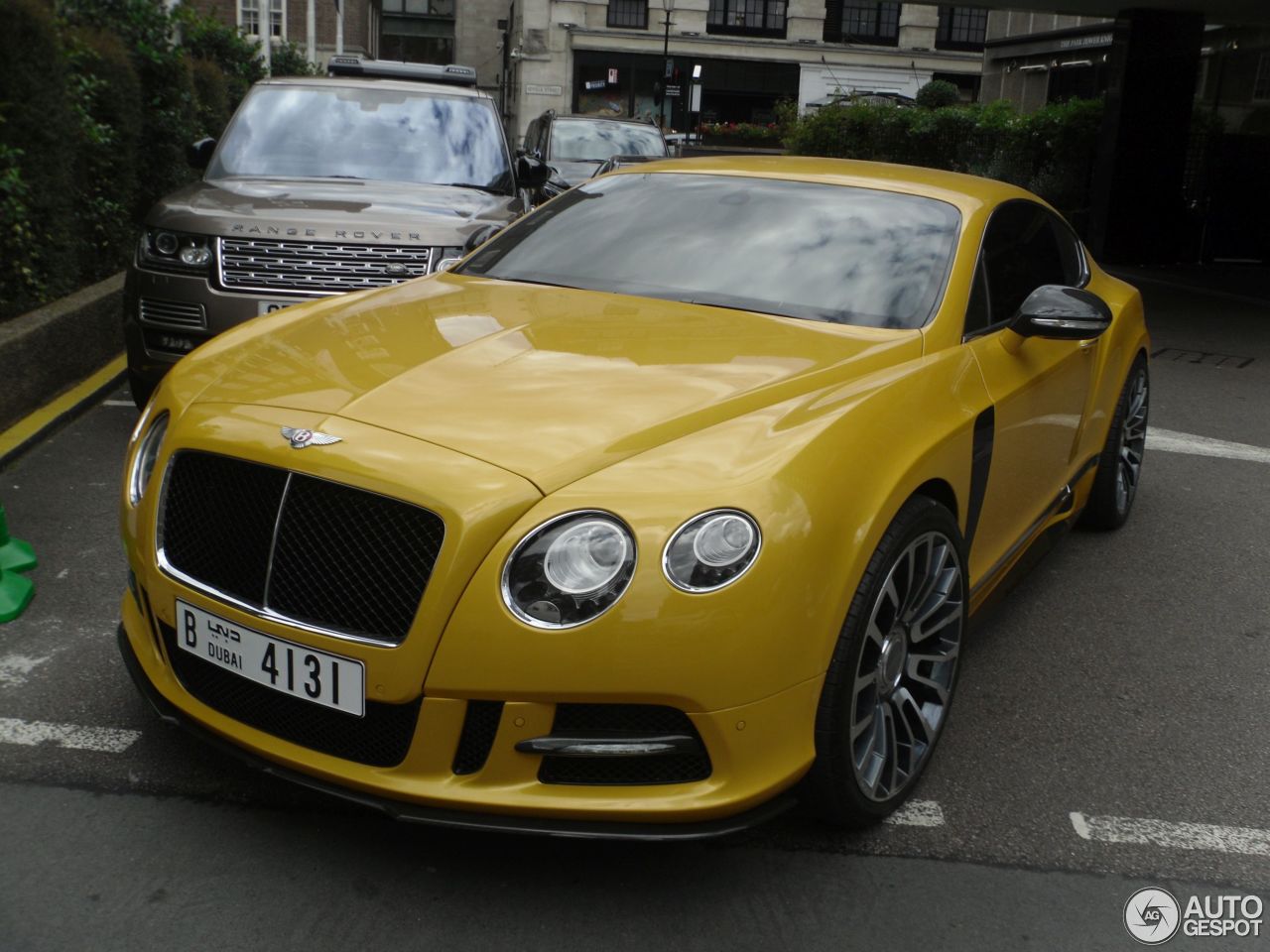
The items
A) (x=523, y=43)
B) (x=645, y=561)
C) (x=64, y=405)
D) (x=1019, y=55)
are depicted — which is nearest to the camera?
(x=645, y=561)

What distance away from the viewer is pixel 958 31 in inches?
2276

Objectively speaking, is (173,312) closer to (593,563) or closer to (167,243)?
(167,243)

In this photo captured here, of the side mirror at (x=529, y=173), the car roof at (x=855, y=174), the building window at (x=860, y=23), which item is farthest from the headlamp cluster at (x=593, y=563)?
the building window at (x=860, y=23)

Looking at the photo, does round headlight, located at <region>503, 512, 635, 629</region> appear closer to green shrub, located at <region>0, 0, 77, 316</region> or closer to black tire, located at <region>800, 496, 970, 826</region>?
black tire, located at <region>800, 496, 970, 826</region>

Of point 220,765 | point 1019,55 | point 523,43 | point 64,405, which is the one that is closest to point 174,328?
point 64,405

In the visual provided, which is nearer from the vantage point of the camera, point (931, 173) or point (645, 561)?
point (645, 561)

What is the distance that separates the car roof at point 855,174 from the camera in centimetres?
420

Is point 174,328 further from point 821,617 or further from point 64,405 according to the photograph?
point 821,617

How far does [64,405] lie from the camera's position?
21.7ft

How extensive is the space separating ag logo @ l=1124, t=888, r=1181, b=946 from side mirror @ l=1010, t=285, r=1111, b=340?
1.57 m

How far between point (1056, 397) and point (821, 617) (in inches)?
76.4

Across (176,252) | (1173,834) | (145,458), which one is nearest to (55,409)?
(176,252)

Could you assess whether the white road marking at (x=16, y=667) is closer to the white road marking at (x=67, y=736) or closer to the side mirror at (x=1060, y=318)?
the white road marking at (x=67, y=736)

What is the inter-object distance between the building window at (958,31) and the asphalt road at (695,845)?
58.0 metres
